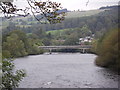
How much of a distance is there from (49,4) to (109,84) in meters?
4.19

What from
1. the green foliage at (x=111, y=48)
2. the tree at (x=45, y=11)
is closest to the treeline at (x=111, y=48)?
the green foliage at (x=111, y=48)

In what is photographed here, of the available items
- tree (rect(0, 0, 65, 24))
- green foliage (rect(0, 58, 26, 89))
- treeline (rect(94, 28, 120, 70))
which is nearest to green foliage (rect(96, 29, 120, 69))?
treeline (rect(94, 28, 120, 70))

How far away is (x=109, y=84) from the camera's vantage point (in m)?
4.85

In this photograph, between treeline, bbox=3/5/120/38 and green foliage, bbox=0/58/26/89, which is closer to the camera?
green foliage, bbox=0/58/26/89

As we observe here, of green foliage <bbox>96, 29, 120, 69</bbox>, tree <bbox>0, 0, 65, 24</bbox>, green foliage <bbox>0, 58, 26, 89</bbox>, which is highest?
tree <bbox>0, 0, 65, 24</bbox>

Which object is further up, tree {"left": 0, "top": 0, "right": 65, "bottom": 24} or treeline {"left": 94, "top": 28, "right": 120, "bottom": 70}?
tree {"left": 0, "top": 0, "right": 65, "bottom": 24}

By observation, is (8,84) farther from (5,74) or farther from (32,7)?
(32,7)

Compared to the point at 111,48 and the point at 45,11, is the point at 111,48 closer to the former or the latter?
the point at 111,48

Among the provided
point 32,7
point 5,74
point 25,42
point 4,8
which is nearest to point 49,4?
point 32,7

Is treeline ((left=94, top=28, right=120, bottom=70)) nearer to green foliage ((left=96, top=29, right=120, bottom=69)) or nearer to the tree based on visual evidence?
green foliage ((left=96, top=29, right=120, bottom=69))

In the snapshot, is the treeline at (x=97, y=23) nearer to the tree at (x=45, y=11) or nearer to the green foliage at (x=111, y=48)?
the green foliage at (x=111, y=48)

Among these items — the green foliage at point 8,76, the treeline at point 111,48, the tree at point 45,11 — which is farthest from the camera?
the green foliage at point 8,76

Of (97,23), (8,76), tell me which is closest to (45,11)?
(8,76)

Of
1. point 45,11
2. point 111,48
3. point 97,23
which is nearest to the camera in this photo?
point 45,11
